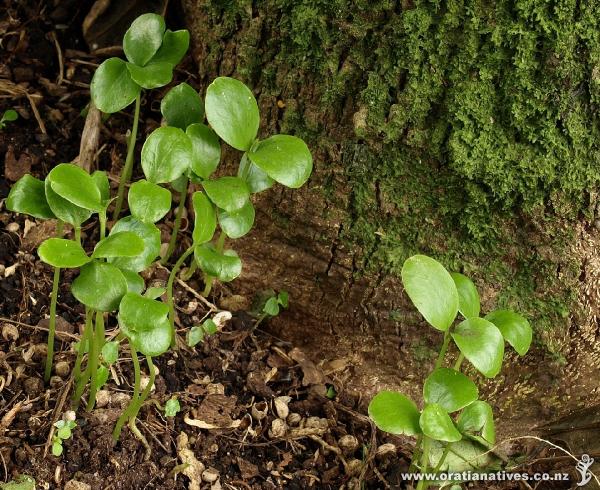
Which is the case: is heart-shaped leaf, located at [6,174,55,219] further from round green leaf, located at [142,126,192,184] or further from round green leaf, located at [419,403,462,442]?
round green leaf, located at [419,403,462,442]

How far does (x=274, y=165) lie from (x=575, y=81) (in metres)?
0.56

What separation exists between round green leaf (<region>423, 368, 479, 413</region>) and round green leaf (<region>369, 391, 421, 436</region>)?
39 mm

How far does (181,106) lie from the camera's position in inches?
58.1

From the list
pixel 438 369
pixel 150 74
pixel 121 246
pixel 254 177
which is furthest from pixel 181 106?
pixel 438 369

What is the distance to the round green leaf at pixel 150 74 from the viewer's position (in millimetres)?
1415

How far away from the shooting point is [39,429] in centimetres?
137

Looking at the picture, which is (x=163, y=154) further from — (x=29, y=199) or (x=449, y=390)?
(x=449, y=390)

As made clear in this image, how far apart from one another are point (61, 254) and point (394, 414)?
588 mm

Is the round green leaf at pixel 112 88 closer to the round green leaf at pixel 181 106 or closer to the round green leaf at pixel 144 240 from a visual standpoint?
the round green leaf at pixel 181 106

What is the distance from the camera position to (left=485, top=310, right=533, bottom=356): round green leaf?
132 cm

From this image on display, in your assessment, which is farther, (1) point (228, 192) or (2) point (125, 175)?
(2) point (125, 175)

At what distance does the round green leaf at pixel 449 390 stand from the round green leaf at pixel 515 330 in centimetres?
12

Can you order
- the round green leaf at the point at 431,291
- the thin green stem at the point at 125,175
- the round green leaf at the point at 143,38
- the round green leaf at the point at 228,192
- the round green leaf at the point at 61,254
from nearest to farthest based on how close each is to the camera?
1. the round green leaf at the point at 61,254
2. the round green leaf at the point at 431,291
3. the round green leaf at the point at 228,192
4. the round green leaf at the point at 143,38
5. the thin green stem at the point at 125,175

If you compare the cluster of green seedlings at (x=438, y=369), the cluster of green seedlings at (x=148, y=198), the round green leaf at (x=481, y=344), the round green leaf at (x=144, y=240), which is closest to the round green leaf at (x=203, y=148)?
the cluster of green seedlings at (x=148, y=198)
